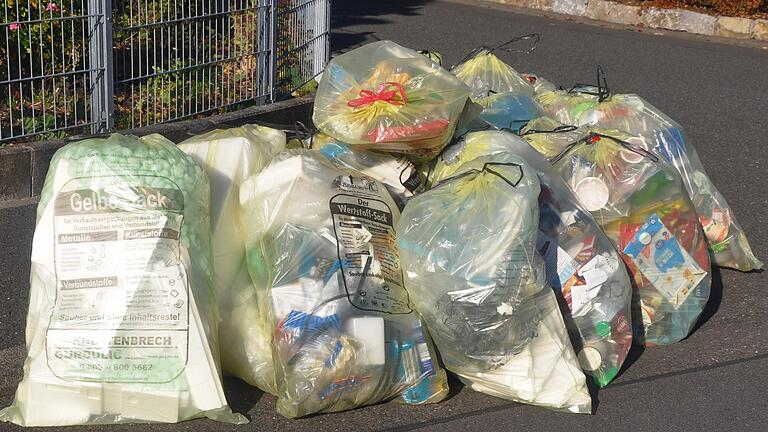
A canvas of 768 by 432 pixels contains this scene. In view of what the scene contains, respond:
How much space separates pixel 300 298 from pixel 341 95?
1.00 metres

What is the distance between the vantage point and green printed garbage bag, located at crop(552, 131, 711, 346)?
3.77m

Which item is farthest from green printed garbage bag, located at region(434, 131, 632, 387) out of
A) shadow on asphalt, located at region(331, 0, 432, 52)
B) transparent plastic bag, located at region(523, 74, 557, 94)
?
shadow on asphalt, located at region(331, 0, 432, 52)

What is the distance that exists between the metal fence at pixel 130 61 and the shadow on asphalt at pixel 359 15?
3.73 metres

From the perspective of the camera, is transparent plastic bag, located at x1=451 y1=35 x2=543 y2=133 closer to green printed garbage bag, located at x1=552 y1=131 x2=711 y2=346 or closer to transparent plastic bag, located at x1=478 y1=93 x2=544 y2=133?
transparent plastic bag, located at x1=478 y1=93 x2=544 y2=133

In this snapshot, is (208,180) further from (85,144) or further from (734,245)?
(734,245)

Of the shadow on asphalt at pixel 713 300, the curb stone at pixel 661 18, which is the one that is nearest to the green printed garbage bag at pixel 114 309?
the shadow on asphalt at pixel 713 300

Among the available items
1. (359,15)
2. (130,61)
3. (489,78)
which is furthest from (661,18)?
(130,61)

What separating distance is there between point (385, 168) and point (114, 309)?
1257 millimetres

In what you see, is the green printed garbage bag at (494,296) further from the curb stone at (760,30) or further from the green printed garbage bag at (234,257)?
the curb stone at (760,30)

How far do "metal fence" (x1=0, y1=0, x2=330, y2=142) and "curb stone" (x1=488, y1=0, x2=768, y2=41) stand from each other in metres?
8.00

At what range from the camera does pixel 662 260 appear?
3787 mm

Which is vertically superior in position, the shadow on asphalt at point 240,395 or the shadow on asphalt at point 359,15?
the shadow on asphalt at point 240,395

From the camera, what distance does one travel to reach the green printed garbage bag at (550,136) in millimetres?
4121

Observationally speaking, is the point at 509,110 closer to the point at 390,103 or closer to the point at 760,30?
the point at 390,103
